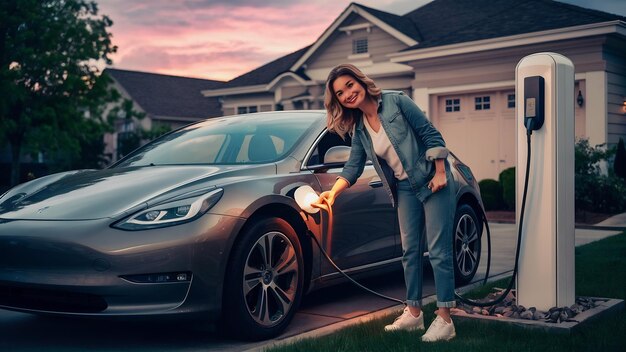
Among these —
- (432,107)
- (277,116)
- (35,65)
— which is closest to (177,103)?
(35,65)

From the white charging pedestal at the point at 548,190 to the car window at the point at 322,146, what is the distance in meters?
1.49

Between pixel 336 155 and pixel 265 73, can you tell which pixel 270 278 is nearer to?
pixel 336 155

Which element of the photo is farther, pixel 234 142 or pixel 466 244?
pixel 466 244

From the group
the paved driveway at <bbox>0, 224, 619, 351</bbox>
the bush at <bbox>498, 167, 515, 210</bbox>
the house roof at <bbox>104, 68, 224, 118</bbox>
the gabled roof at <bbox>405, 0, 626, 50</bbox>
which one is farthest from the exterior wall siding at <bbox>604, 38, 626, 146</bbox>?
the house roof at <bbox>104, 68, 224, 118</bbox>

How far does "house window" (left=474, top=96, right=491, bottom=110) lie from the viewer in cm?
1753

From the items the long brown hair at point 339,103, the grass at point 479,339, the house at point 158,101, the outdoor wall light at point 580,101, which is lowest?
the grass at point 479,339

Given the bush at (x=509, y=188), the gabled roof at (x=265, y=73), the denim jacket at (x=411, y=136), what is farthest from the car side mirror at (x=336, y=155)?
the gabled roof at (x=265, y=73)

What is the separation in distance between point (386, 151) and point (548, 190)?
1146 mm

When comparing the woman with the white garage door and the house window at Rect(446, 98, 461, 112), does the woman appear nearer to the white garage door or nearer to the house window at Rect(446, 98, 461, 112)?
the white garage door

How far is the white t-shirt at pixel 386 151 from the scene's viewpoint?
446 centimetres

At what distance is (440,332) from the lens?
14.3 feet

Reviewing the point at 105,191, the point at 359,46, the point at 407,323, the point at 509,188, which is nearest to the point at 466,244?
the point at 407,323

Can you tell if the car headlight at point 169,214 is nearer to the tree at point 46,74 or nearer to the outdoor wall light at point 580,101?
the outdoor wall light at point 580,101

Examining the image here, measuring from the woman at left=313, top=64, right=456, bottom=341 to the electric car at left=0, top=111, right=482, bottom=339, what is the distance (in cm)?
61
